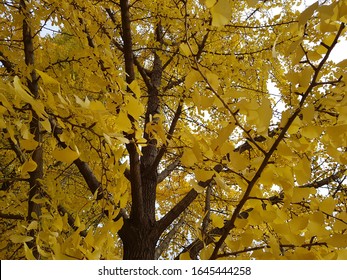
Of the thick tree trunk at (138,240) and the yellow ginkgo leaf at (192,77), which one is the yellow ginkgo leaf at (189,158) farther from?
the thick tree trunk at (138,240)

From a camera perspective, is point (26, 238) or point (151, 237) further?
point (151, 237)

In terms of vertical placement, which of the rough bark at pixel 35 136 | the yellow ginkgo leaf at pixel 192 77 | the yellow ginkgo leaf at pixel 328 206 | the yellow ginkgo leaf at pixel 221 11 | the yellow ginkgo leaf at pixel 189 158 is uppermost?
the rough bark at pixel 35 136

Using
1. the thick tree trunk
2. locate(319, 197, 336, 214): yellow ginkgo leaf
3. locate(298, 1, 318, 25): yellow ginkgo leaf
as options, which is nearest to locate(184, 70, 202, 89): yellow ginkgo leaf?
locate(298, 1, 318, 25): yellow ginkgo leaf

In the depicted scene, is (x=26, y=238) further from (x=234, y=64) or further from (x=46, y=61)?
(x=234, y=64)

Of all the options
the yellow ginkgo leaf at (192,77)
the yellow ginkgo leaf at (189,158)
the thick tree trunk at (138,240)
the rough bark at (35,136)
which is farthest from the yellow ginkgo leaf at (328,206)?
the thick tree trunk at (138,240)

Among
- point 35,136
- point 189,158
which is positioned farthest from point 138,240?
point 189,158

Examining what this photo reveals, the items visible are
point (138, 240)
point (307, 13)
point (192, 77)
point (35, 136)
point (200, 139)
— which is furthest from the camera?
point (138, 240)

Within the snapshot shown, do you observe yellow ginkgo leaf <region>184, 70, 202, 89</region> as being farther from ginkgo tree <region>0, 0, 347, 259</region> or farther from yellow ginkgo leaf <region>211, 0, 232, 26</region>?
yellow ginkgo leaf <region>211, 0, 232, 26</region>

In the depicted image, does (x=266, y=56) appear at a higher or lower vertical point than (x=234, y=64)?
higher

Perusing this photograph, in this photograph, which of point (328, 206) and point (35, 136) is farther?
point (35, 136)

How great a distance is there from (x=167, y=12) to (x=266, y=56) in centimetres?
99

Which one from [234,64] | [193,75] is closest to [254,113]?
[193,75]

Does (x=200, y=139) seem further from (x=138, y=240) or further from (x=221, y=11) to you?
(x=138, y=240)
